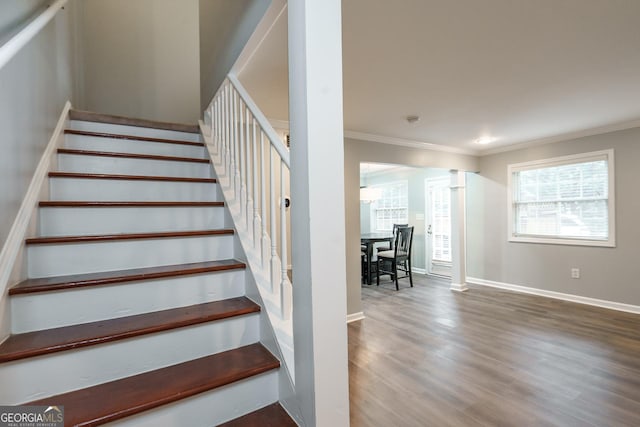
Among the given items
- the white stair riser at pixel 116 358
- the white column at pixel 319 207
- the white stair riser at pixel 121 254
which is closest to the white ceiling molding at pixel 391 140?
the white stair riser at pixel 121 254

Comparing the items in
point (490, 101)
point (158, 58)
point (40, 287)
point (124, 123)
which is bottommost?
point (40, 287)

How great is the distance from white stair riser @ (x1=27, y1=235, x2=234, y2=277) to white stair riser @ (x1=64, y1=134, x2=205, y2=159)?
3.37 ft

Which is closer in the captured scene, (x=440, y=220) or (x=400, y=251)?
(x=400, y=251)

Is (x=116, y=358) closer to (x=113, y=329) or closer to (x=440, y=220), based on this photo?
(x=113, y=329)

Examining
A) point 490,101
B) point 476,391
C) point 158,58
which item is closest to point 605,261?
point 490,101

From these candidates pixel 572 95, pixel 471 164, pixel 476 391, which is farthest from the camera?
pixel 471 164

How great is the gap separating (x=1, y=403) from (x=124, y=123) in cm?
203

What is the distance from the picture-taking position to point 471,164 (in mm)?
4918

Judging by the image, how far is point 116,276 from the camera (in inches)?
50.6

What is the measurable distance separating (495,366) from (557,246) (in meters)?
2.77

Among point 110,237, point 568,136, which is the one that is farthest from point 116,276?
point 568,136

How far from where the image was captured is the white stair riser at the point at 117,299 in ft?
3.64

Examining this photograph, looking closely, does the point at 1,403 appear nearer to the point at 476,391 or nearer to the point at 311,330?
the point at 311,330

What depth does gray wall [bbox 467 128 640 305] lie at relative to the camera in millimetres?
3473
